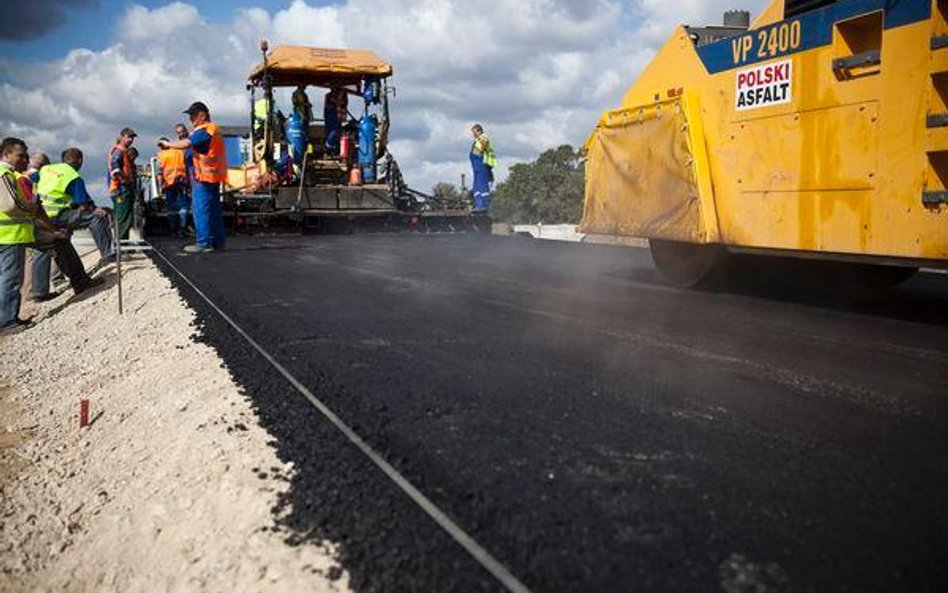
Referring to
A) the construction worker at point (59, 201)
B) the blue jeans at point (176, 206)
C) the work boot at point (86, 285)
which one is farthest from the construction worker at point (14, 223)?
the blue jeans at point (176, 206)

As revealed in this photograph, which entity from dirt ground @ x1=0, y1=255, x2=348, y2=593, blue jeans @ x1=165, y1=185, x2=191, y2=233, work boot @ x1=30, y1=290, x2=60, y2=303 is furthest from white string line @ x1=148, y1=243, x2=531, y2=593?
blue jeans @ x1=165, y1=185, x2=191, y2=233

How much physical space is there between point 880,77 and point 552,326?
2315 millimetres

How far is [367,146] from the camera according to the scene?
44.0 feet

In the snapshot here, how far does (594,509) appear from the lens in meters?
1.85

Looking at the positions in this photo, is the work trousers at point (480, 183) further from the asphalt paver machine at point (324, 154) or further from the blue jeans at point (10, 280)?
the blue jeans at point (10, 280)

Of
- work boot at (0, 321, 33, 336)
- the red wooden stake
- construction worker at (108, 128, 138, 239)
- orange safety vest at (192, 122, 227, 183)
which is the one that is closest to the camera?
the red wooden stake

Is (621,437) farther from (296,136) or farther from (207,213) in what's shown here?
(296,136)

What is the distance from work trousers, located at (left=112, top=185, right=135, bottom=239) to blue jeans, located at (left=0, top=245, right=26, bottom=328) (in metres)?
3.55

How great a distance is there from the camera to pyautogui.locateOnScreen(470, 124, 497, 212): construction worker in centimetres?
1341

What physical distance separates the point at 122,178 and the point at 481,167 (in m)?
6.32

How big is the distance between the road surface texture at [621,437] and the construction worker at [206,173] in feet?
12.6

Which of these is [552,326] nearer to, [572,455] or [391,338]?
[391,338]

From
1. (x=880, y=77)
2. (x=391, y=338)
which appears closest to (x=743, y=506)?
(x=391, y=338)

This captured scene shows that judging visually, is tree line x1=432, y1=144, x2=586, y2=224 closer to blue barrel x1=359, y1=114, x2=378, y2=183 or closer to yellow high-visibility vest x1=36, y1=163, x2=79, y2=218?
blue barrel x1=359, y1=114, x2=378, y2=183
